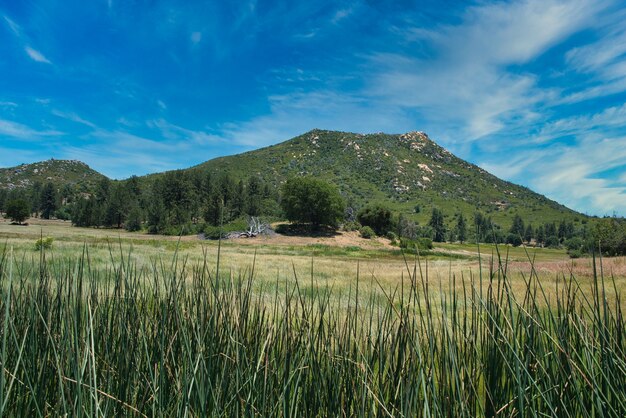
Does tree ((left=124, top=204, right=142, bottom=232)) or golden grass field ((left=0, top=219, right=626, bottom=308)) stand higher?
tree ((left=124, top=204, right=142, bottom=232))

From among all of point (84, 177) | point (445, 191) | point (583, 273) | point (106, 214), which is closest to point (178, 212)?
point (106, 214)

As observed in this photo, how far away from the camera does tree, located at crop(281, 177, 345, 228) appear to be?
61.1 metres

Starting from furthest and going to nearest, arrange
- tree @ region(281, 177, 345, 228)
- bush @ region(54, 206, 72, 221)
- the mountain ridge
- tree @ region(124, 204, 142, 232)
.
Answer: the mountain ridge, bush @ region(54, 206, 72, 221), tree @ region(124, 204, 142, 232), tree @ region(281, 177, 345, 228)

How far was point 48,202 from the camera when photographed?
10312cm

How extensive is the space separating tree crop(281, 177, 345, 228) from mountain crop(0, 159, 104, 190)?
127m

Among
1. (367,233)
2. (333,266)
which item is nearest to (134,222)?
(367,233)

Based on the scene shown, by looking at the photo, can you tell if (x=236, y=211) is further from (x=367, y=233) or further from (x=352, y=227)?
(x=367, y=233)

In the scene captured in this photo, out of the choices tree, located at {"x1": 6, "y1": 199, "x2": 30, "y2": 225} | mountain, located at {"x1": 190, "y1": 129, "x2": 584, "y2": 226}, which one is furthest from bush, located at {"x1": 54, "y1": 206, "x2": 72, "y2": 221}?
mountain, located at {"x1": 190, "y1": 129, "x2": 584, "y2": 226}

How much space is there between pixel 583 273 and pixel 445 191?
5490 inches

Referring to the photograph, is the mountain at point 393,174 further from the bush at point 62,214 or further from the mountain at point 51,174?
the mountain at point 51,174

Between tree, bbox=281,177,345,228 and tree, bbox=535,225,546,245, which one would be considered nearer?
tree, bbox=281,177,345,228

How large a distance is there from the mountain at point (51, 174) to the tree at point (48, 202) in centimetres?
4994

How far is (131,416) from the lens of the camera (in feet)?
6.36

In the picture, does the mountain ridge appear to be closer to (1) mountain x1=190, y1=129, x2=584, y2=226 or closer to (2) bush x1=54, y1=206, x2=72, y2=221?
(1) mountain x1=190, y1=129, x2=584, y2=226
